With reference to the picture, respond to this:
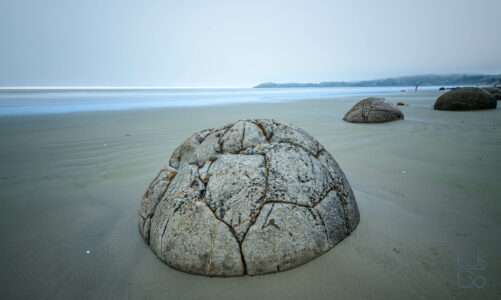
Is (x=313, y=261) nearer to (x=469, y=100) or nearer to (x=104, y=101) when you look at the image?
(x=469, y=100)

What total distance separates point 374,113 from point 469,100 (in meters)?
5.17

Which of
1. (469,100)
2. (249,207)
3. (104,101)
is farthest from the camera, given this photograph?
(104,101)

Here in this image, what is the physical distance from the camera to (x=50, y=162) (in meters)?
4.17

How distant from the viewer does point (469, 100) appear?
9.75m

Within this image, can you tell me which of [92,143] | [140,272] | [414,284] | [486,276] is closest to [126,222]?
[140,272]

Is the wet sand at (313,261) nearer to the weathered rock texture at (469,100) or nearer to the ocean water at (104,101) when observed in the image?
the weathered rock texture at (469,100)

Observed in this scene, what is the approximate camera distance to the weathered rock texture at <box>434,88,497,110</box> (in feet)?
31.7

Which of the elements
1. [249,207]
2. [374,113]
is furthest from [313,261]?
[374,113]

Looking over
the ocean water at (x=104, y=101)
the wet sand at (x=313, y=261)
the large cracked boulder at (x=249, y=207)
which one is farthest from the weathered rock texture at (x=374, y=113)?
the ocean water at (x=104, y=101)

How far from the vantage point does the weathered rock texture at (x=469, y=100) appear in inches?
380

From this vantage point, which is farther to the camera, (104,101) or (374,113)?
(104,101)

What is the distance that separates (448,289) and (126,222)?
2.52 meters

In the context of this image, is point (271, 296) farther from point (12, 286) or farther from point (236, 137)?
point (12, 286)

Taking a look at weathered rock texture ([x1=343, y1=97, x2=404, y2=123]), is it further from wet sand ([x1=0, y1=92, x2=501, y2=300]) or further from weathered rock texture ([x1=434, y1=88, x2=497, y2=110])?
weathered rock texture ([x1=434, y1=88, x2=497, y2=110])
